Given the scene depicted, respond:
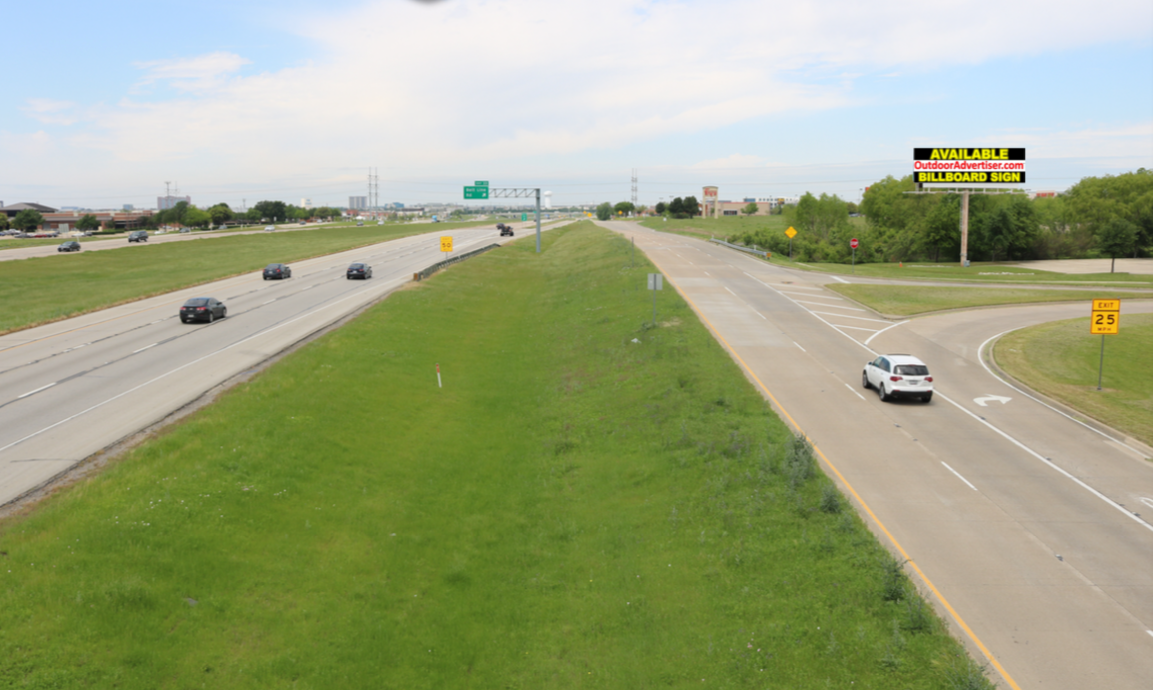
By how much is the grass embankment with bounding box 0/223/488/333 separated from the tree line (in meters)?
61.1

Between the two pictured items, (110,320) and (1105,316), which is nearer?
(1105,316)

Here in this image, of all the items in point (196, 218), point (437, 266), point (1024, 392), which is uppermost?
point (196, 218)

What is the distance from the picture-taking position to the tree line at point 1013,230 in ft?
263

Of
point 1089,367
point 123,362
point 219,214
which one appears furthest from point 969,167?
point 219,214

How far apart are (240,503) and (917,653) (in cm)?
1430

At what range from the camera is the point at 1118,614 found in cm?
1177

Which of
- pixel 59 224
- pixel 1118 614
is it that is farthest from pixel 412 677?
pixel 59 224

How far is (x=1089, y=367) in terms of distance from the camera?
29.0 metres

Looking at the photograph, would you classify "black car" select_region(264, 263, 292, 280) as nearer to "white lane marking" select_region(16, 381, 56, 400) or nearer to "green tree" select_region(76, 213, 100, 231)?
"white lane marking" select_region(16, 381, 56, 400)

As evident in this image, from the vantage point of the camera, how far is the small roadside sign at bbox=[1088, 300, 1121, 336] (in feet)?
83.4

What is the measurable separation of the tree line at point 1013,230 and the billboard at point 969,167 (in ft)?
34.3

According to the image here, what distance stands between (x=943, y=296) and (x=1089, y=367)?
18002mm

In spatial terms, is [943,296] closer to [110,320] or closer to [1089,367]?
[1089,367]

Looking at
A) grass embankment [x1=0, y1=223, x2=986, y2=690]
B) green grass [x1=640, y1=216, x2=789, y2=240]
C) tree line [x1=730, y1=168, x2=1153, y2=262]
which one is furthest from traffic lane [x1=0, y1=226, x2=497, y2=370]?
tree line [x1=730, y1=168, x2=1153, y2=262]
